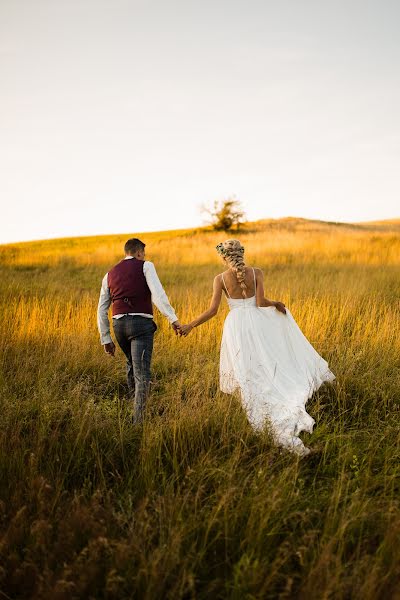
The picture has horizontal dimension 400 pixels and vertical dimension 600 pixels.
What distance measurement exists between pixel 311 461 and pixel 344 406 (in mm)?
1195

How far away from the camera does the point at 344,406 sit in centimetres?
427

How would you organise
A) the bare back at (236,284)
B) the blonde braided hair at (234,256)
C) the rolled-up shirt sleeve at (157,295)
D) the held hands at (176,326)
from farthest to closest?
the bare back at (236,284) < the blonde braided hair at (234,256) < the held hands at (176,326) < the rolled-up shirt sleeve at (157,295)

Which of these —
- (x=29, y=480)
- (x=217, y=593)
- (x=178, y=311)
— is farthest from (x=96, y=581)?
(x=178, y=311)

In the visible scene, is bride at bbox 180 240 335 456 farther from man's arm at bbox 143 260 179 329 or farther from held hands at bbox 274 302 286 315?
man's arm at bbox 143 260 179 329

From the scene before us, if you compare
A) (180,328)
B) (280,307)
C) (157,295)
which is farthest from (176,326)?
(280,307)

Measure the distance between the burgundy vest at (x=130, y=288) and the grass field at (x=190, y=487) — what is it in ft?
3.42

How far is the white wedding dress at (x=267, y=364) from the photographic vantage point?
13.5 feet

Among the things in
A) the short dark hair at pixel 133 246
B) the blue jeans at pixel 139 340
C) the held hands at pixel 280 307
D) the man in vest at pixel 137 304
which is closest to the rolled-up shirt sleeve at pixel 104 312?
the man in vest at pixel 137 304

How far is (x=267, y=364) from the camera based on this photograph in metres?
4.51

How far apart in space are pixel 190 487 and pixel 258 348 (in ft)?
6.82

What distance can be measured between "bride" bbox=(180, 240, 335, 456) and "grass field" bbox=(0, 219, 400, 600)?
0.27 m

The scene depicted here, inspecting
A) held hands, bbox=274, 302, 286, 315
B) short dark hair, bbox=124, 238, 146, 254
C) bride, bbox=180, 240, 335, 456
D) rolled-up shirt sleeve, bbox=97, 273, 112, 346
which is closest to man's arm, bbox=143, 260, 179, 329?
short dark hair, bbox=124, 238, 146, 254

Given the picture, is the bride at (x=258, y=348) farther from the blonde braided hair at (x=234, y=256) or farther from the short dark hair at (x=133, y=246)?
the short dark hair at (x=133, y=246)

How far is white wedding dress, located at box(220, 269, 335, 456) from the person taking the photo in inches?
162
